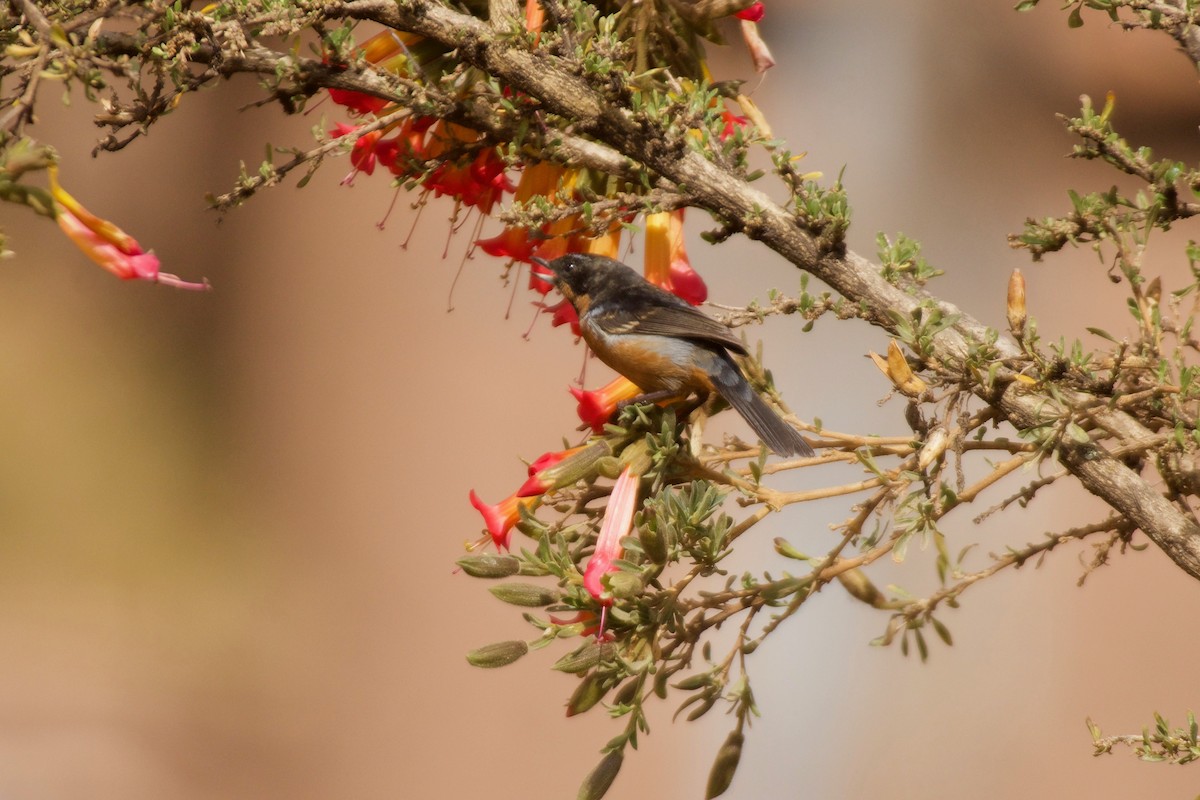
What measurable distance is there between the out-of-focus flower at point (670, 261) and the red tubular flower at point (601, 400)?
8cm

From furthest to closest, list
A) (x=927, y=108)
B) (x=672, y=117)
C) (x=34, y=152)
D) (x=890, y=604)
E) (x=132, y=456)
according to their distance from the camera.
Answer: (x=132, y=456) < (x=927, y=108) < (x=890, y=604) < (x=672, y=117) < (x=34, y=152)

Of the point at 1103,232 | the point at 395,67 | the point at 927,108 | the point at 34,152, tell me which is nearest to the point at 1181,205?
the point at 1103,232

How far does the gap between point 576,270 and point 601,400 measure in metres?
0.11

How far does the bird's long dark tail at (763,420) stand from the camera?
757 millimetres

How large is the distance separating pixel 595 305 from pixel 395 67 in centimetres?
26

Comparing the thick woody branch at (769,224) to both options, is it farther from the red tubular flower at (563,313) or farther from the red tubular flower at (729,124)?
the red tubular flower at (563,313)

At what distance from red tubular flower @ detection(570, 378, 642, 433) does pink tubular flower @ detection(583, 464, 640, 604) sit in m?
0.08

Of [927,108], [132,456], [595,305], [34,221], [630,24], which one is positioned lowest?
[595,305]

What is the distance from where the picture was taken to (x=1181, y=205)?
2.45 ft

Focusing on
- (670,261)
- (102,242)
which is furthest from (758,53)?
(102,242)

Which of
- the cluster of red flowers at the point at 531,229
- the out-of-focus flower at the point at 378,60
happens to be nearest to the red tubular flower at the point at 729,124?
the cluster of red flowers at the point at 531,229

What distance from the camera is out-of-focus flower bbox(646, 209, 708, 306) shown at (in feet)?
2.72

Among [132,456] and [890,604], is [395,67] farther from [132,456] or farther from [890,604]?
[132,456]

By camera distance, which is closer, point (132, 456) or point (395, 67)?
point (395, 67)
